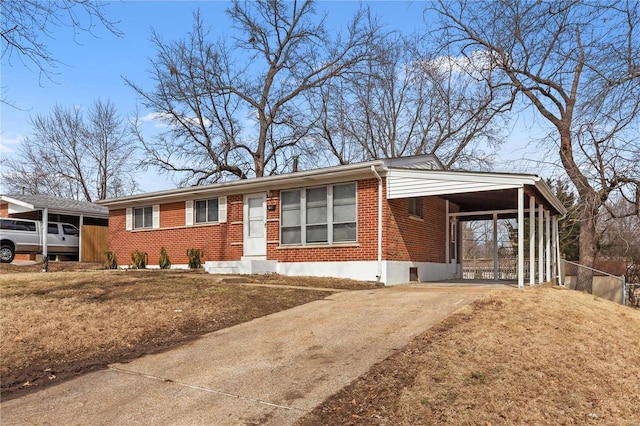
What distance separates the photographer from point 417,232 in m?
14.9

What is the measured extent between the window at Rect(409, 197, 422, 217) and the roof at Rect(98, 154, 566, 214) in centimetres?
103

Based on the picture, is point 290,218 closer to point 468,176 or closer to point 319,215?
point 319,215

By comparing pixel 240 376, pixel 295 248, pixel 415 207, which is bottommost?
pixel 240 376

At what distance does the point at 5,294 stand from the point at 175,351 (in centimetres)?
528

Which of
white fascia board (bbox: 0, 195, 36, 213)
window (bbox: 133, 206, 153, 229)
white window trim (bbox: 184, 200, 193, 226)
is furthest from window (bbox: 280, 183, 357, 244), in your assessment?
white fascia board (bbox: 0, 195, 36, 213)

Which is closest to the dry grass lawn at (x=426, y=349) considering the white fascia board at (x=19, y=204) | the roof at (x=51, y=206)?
the white fascia board at (x=19, y=204)

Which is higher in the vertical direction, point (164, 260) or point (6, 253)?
point (6, 253)

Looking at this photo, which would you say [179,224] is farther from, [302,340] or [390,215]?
[302,340]

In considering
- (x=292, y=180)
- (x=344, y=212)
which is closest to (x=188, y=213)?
(x=292, y=180)

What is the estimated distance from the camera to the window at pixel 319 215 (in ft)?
45.3

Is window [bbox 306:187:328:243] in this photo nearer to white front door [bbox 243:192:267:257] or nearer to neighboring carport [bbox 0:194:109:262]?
white front door [bbox 243:192:267:257]

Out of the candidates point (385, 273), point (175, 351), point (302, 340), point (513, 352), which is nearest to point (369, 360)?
point (302, 340)

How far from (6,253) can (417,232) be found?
16101 mm

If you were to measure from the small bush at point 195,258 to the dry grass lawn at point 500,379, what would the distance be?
1102 centimetres
